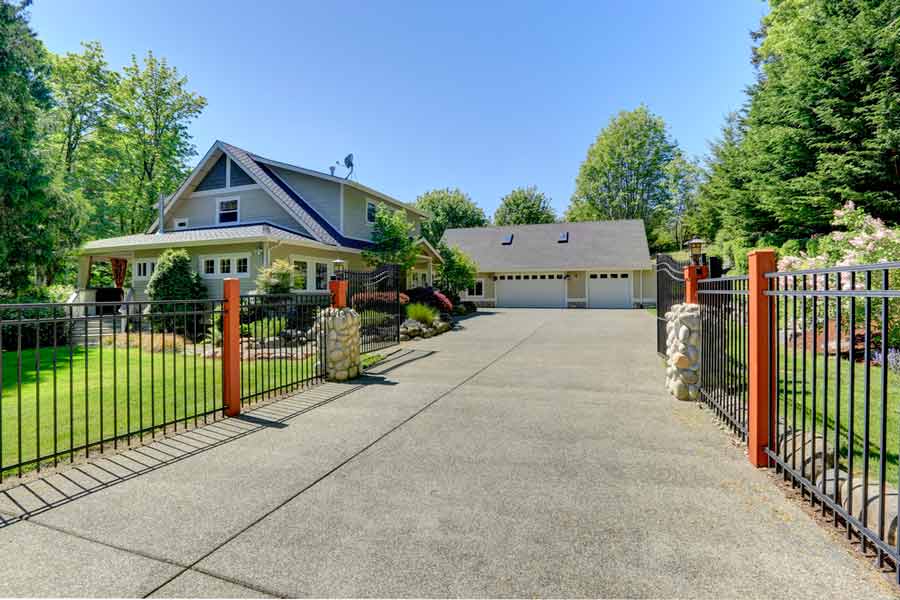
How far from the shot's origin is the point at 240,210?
17.8 metres

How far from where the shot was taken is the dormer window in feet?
58.9

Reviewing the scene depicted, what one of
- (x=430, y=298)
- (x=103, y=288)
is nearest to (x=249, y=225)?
(x=103, y=288)

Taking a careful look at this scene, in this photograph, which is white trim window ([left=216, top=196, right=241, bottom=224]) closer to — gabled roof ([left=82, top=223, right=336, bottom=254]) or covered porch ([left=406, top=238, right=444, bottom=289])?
gabled roof ([left=82, top=223, right=336, bottom=254])

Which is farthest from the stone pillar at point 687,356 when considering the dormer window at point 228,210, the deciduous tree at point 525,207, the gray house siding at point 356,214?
the deciduous tree at point 525,207

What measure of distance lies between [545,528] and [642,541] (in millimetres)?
589

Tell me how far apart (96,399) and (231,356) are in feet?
8.79

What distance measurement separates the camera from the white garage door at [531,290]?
27.8 metres

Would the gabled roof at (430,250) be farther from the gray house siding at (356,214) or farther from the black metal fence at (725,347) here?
the black metal fence at (725,347)

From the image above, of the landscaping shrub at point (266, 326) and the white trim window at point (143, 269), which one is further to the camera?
the white trim window at point (143, 269)

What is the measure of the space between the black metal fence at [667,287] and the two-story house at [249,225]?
11.3 meters

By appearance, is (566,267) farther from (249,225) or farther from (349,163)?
(249,225)

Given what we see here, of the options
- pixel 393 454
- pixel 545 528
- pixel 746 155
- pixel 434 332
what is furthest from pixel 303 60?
pixel 746 155

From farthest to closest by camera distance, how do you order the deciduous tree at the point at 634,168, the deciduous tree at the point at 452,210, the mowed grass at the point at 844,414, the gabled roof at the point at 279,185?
1. the deciduous tree at the point at 634,168
2. the deciduous tree at the point at 452,210
3. the gabled roof at the point at 279,185
4. the mowed grass at the point at 844,414

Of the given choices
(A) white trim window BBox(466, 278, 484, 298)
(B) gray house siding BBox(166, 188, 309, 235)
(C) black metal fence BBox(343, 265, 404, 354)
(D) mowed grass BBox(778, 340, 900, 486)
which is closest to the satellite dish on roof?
(B) gray house siding BBox(166, 188, 309, 235)
